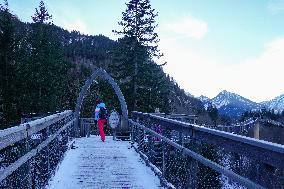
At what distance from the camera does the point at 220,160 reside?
13.3ft

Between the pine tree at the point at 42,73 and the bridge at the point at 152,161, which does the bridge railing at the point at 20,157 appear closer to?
the bridge at the point at 152,161

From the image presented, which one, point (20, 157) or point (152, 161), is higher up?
point (20, 157)

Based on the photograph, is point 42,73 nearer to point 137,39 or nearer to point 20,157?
point 137,39

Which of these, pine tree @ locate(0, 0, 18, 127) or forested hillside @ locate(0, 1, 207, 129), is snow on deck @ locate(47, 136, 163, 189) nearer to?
forested hillside @ locate(0, 1, 207, 129)

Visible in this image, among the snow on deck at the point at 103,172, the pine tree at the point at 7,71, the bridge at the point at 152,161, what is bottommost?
the snow on deck at the point at 103,172

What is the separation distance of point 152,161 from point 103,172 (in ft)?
4.22

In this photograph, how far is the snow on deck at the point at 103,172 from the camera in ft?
23.3

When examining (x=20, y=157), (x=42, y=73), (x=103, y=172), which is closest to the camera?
(x=20, y=157)

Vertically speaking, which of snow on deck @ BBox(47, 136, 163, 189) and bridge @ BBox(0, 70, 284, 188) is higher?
bridge @ BBox(0, 70, 284, 188)

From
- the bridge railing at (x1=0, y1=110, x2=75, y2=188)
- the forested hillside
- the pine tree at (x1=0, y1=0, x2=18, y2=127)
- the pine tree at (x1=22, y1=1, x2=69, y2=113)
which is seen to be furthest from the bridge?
the pine tree at (x1=22, y1=1, x2=69, y2=113)

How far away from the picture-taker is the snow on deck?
23.3ft

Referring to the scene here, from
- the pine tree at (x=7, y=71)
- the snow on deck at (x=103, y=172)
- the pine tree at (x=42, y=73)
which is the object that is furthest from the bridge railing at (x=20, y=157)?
the pine tree at (x=42, y=73)

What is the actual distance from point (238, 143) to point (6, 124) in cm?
3581

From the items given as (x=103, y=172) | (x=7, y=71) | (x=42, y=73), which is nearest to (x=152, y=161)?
(x=103, y=172)
